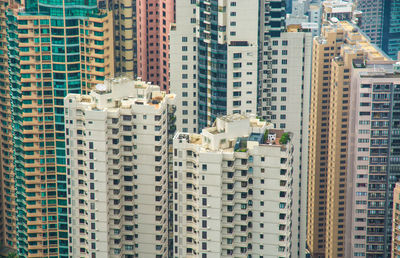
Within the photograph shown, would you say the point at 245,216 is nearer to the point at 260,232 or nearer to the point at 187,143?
the point at 260,232

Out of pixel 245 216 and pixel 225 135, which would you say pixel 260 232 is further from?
pixel 225 135

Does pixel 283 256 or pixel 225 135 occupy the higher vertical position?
pixel 225 135

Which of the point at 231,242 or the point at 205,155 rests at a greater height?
the point at 205,155

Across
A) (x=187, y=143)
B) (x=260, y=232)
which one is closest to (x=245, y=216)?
(x=260, y=232)

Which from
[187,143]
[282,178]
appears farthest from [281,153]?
[187,143]
